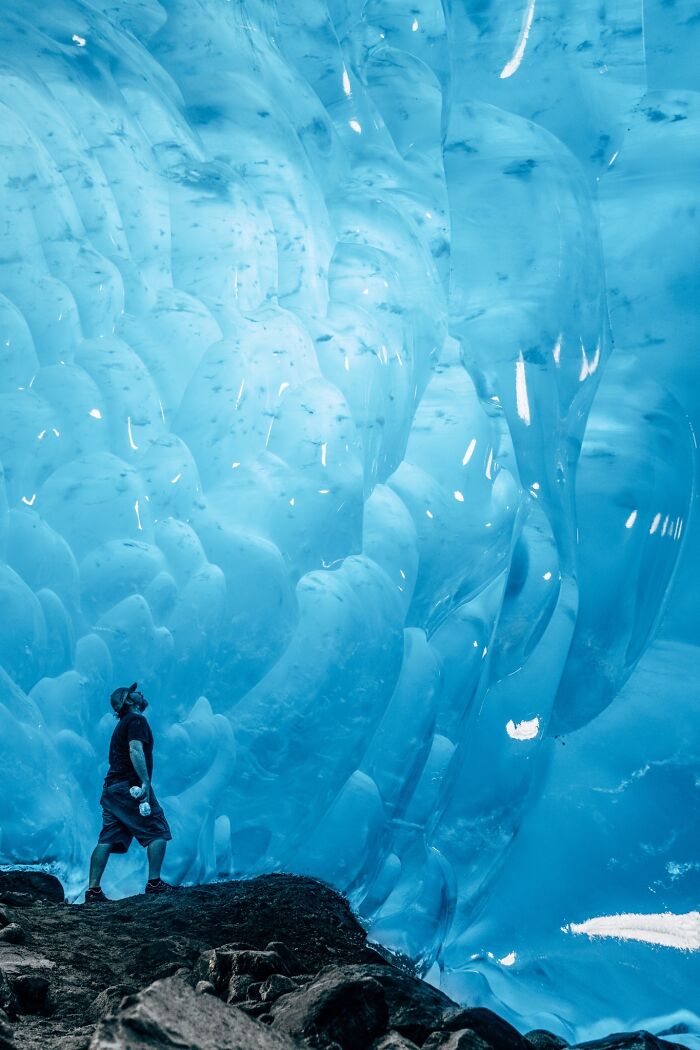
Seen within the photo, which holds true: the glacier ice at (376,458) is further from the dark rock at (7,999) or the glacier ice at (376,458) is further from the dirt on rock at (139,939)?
the dark rock at (7,999)

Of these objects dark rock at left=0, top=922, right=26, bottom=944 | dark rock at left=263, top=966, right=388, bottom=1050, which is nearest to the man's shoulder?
dark rock at left=0, top=922, right=26, bottom=944

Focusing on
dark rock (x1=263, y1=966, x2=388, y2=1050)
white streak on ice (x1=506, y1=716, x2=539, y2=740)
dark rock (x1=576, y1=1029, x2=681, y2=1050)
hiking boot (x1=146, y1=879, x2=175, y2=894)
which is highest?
white streak on ice (x1=506, y1=716, x2=539, y2=740)

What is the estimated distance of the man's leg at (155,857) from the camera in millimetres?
4652

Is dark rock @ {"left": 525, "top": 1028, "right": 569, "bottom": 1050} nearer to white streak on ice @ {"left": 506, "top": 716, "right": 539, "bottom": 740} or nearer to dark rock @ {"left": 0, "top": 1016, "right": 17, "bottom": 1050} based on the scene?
white streak on ice @ {"left": 506, "top": 716, "right": 539, "bottom": 740}

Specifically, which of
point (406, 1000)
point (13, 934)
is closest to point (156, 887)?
point (13, 934)

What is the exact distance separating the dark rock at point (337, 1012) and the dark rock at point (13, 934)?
98cm

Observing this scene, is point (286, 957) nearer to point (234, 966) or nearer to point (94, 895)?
point (234, 966)

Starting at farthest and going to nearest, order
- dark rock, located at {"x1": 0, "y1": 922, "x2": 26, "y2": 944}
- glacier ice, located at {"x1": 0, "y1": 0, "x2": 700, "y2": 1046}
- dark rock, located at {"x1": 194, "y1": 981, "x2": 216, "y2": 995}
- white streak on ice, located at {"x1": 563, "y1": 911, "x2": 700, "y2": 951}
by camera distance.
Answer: glacier ice, located at {"x1": 0, "y1": 0, "x2": 700, "y2": 1046} < white streak on ice, located at {"x1": 563, "y1": 911, "x2": 700, "y2": 951} < dark rock, located at {"x1": 0, "y1": 922, "x2": 26, "y2": 944} < dark rock, located at {"x1": 194, "y1": 981, "x2": 216, "y2": 995}

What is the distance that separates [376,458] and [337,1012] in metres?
2.67

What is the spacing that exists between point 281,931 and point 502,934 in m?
0.88

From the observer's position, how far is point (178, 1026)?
2230 millimetres

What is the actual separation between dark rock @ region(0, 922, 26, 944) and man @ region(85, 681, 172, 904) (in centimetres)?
→ 112

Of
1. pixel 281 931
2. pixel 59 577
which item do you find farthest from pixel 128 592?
pixel 281 931

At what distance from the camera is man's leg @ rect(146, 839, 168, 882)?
4652 mm
